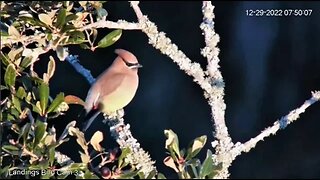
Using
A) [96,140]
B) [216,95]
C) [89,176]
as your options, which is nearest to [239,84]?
[216,95]

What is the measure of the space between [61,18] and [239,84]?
1.30m

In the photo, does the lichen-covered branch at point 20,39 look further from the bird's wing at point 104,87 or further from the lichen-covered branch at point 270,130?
the lichen-covered branch at point 270,130

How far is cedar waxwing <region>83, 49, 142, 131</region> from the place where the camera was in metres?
1.21

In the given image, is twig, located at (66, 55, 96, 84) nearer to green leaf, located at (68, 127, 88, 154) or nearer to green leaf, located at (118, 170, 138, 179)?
green leaf, located at (68, 127, 88, 154)

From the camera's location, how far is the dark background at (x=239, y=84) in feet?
7.60

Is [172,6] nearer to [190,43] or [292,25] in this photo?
[190,43]

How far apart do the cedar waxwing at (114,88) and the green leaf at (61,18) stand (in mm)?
128

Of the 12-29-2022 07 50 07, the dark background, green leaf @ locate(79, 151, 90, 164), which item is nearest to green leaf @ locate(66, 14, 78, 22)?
green leaf @ locate(79, 151, 90, 164)

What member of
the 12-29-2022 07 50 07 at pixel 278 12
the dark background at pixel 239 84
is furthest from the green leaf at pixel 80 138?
the dark background at pixel 239 84

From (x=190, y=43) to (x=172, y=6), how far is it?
15cm

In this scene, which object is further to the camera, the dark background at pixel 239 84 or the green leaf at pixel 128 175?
the dark background at pixel 239 84

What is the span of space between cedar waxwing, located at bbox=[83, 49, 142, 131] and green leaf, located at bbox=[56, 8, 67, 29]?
0.13 m

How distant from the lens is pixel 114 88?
121 cm

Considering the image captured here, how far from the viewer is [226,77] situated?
233 centimetres
